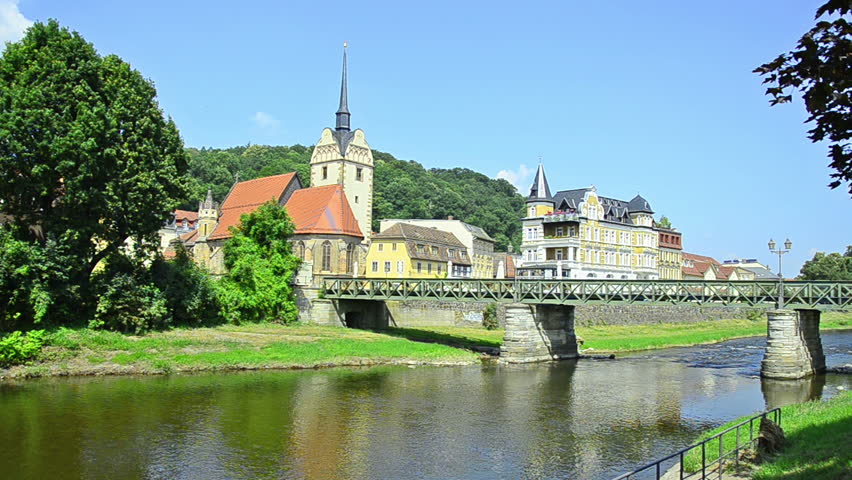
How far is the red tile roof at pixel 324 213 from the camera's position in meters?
63.8

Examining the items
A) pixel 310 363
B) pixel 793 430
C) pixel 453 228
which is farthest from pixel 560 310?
pixel 453 228

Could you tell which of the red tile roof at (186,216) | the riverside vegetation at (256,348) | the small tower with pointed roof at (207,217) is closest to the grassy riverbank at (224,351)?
the riverside vegetation at (256,348)

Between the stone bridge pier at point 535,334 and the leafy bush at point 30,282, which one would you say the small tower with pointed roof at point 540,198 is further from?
the leafy bush at point 30,282

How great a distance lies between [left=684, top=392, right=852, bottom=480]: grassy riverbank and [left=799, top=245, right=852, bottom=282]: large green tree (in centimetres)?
10702

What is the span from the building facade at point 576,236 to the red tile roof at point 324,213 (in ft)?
77.1

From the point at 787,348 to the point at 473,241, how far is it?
6093 cm

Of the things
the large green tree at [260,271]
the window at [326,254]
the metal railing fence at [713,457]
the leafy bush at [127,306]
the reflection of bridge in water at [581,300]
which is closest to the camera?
the metal railing fence at [713,457]

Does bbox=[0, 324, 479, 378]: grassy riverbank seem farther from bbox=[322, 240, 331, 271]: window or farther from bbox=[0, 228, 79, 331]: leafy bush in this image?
bbox=[322, 240, 331, 271]: window

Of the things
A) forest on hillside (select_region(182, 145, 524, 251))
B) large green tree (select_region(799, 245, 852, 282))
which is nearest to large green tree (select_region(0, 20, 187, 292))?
forest on hillside (select_region(182, 145, 524, 251))

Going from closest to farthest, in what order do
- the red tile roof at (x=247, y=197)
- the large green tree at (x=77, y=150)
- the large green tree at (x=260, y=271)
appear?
the large green tree at (x=77, y=150) < the large green tree at (x=260, y=271) < the red tile roof at (x=247, y=197)

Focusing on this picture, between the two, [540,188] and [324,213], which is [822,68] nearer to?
[324,213]

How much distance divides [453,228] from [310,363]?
5955 cm

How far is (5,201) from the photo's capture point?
39031mm

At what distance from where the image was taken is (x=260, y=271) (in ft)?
174
